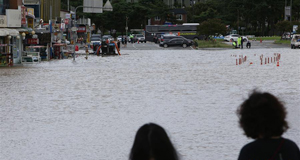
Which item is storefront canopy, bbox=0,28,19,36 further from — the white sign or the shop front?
the white sign

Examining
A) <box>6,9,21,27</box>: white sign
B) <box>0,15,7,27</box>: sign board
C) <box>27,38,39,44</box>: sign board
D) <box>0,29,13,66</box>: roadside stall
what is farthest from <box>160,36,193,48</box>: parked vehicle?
<box>0,29,13,66</box>: roadside stall

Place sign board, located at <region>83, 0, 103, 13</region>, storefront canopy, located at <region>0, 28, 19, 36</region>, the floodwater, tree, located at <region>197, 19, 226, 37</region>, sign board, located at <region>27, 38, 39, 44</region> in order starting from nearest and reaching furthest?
1. the floodwater
2. storefront canopy, located at <region>0, 28, 19, 36</region>
3. sign board, located at <region>27, 38, 39, 44</region>
4. sign board, located at <region>83, 0, 103, 13</region>
5. tree, located at <region>197, 19, 226, 37</region>

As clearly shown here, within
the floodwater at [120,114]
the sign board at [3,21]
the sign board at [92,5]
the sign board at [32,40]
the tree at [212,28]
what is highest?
the sign board at [92,5]

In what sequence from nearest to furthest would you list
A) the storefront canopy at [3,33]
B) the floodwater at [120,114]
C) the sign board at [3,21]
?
the floodwater at [120,114]
the storefront canopy at [3,33]
the sign board at [3,21]

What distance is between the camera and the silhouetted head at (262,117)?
409cm

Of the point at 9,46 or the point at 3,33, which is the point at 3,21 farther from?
the point at 3,33

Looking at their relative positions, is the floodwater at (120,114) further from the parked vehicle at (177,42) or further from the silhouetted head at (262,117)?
the parked vehicle at (177,42)

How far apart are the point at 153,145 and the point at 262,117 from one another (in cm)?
80

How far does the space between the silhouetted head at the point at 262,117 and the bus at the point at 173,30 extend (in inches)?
4268

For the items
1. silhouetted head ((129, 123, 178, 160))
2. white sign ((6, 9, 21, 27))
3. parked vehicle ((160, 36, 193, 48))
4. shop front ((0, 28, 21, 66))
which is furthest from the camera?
parked vehicle ((160, 36, 193, 48))

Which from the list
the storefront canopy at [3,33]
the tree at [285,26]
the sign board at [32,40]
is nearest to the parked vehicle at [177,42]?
the tree at [285,26]

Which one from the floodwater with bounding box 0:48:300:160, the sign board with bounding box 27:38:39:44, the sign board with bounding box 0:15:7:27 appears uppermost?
the sign board with bounding box 0:15:7:27

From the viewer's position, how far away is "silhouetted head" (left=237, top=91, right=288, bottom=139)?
4086mm

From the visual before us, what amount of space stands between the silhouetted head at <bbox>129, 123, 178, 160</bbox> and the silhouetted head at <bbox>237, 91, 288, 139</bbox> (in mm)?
611
